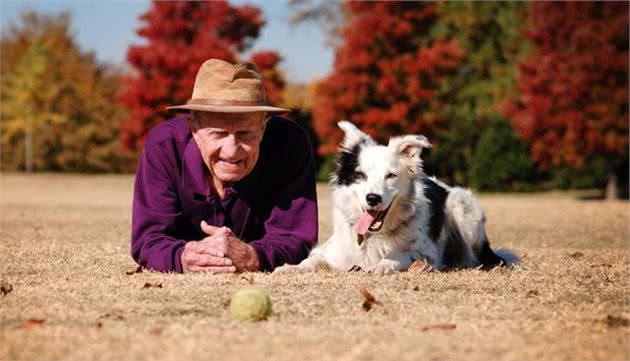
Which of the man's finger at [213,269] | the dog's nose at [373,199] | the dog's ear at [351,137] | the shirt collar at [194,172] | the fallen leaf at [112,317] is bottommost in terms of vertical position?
the man's finger at [213,269]

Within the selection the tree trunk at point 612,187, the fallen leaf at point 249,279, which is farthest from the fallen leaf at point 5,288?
the tree trunk at point 612,187

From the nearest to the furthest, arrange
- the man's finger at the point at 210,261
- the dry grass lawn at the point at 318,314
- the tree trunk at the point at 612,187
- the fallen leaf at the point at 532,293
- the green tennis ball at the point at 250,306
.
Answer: the dry grass lawn at the point at 318,314, the green tennis ball at the point at 250,306, the fallen leaf at the point at 532,293, the man's finger at the point at 210,261, the tree trunk at the point at 612,187

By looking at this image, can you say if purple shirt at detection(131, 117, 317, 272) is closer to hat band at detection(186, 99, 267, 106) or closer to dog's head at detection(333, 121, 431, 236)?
dog's head at detection(333, 121, 431, 236)

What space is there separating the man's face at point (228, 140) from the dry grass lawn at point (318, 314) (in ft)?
2.78

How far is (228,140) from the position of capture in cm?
703

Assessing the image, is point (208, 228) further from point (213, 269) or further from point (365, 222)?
point (365, 222)

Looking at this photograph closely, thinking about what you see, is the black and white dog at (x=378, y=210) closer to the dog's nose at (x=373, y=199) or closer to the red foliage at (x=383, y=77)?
the dog's nose at (x=373, y=199)

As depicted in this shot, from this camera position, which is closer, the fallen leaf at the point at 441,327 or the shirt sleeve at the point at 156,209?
the fallen leaf at the point at 441,327

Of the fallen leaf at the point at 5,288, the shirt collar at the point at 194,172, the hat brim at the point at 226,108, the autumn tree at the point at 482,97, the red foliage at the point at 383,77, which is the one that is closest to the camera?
the fallen leaf at the point at 5,288

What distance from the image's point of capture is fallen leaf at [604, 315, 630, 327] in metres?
5.23

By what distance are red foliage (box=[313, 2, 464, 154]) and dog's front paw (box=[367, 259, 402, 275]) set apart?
91.9ft

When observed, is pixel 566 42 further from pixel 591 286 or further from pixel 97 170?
pixel 97 170

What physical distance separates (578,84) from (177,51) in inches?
716

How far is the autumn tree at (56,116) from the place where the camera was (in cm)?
5094
